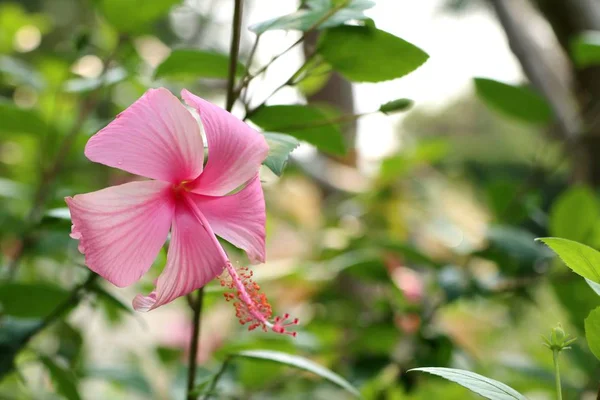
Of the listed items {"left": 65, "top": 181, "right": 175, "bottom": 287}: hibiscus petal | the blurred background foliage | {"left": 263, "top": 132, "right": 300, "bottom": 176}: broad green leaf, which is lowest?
the blurred background foliage

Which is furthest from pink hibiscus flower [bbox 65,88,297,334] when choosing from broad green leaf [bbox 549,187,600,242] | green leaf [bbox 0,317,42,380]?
broad green leaf [bbox 549,187,600,242]

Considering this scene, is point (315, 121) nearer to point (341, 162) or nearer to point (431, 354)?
point (431, 354)

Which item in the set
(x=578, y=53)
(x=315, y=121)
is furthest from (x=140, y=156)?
(x=578, y=53)

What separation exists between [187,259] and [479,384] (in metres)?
0.19

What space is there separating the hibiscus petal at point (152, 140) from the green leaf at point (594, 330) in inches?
9.8

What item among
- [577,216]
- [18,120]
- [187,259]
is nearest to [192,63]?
[187,259]

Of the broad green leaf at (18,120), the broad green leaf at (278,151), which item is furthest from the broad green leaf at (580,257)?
the broad green leaf at (18,120)

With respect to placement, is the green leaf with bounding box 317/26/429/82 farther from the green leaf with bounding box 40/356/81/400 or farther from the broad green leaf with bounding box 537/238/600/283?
the green leaf with bounding box 40/356/81/400

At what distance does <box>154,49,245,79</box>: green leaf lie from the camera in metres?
0.57

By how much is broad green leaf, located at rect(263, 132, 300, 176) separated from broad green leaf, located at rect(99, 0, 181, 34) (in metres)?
0.36

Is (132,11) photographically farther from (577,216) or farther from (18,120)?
(577,216)

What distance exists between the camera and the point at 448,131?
554cm

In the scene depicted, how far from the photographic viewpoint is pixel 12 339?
22.5 inches

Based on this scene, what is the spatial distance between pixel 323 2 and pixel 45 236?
1.70 feet
